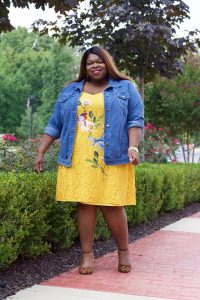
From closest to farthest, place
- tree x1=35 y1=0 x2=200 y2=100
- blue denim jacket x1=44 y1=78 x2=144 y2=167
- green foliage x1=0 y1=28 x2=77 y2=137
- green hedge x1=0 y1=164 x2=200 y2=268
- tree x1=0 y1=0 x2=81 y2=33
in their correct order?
green hedge x1=0 y1=164 x2=200 y2=268 < blue denim jacket x1=44 y1=78 x2=144 y2=167 < tree x1=0 y1=0 x2=81 y2=33 < tree x1=35 y1=0 x2=200 y2=100 < green foliage x1=0 y1=28 x2=77 y2=137

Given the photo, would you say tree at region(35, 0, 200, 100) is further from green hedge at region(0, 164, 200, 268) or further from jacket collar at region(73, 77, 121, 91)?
jacket collar at region(73, 77, 121, 91)

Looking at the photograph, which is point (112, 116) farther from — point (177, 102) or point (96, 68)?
point (177, 102)

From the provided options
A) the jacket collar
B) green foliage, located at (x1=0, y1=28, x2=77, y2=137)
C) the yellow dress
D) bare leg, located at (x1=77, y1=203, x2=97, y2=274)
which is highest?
green foliage, located at (x1=0, y1=28, x2=77, y2=137)

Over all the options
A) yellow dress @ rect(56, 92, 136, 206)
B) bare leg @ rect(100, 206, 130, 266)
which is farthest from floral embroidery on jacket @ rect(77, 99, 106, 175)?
bare leg @ rect(100, 206, 130, 266)

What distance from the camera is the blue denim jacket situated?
16.7ft

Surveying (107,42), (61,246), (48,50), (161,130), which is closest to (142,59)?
(107,42)

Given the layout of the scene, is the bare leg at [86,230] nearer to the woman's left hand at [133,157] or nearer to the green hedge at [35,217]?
the green hedge at [35,217]

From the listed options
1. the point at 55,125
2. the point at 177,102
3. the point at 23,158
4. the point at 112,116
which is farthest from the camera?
the point at 177,102

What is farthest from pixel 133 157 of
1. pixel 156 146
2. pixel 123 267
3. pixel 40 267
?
pixel 156 146

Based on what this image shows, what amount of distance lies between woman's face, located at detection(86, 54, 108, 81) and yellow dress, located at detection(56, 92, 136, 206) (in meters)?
0.16

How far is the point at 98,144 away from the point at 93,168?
200 millimetres

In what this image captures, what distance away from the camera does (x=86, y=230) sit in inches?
211

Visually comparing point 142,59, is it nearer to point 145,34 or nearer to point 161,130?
point 145,34

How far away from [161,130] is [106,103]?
35.5 ft
